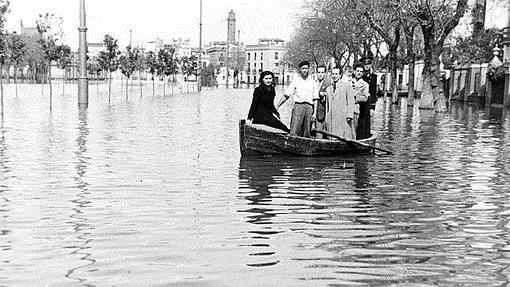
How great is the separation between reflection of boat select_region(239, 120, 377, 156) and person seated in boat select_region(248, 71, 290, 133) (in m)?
0.42

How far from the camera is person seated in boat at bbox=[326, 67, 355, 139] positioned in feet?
50.4

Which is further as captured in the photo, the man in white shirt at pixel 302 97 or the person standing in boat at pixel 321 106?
the person standing in boat at pixel 321 106

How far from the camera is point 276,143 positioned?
1530 centimetres

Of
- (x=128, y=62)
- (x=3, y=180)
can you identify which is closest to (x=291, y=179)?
(x=3, y=180)

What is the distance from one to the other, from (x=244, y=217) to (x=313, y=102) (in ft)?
22.4

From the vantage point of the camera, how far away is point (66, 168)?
1334cm

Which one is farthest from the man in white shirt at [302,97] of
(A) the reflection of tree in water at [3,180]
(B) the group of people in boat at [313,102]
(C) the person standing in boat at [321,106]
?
(A) the reflection of tree in water at [3,180]

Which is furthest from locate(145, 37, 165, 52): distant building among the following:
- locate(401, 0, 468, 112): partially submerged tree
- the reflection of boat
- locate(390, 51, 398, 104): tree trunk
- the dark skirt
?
the reflection of boat

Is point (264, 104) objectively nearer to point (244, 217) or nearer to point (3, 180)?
point (3, 180)

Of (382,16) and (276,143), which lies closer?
(276,143)

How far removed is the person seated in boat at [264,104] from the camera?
50.3 feet

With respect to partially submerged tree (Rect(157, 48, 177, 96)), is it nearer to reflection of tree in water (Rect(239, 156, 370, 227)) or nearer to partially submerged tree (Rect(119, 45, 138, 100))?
partially submerged tree (Rect(119, 45, 138, 100))

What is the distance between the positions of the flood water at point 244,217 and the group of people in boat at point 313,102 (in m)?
0.73

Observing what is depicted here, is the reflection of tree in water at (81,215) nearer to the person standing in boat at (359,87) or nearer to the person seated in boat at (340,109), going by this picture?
the person seated in boat at (340,109)
